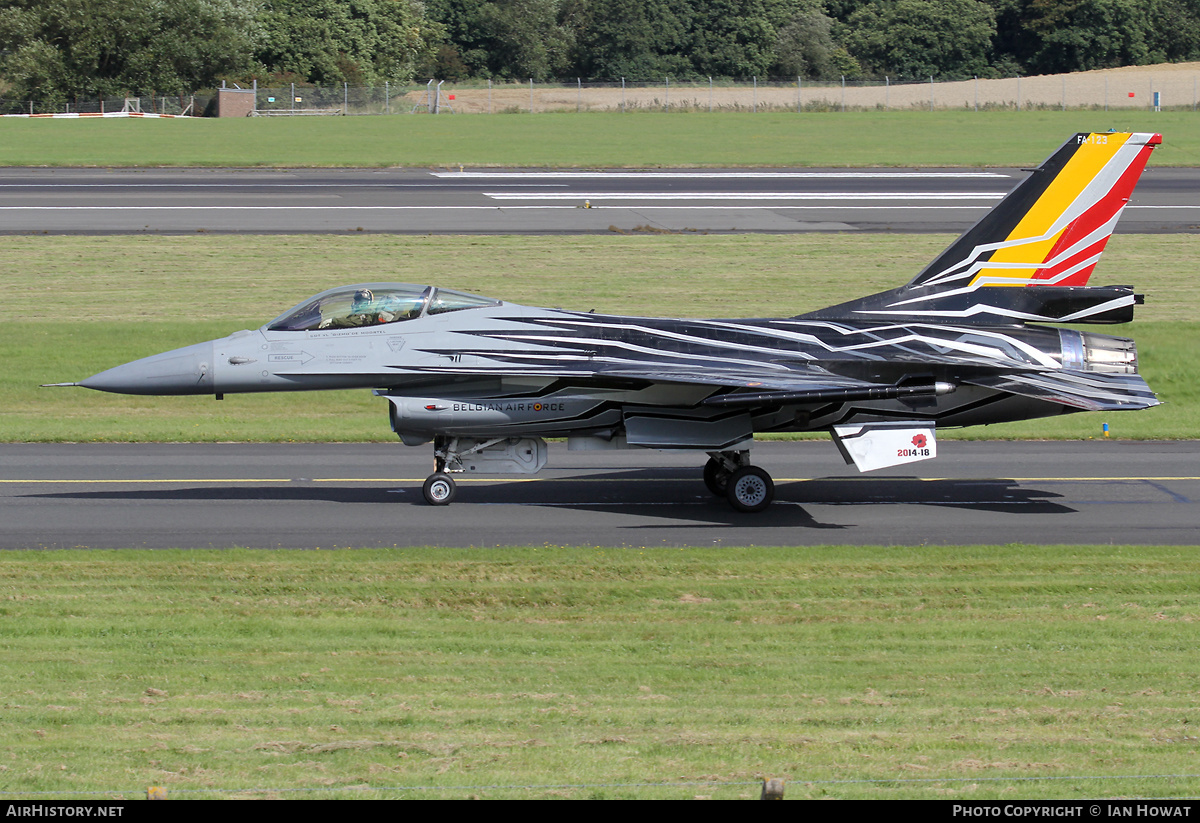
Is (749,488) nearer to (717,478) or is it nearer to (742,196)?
(717,478)

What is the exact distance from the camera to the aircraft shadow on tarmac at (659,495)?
684 inches

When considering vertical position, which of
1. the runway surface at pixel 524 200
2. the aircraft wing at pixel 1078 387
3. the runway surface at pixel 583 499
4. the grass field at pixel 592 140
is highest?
the grass field at pixel 592 140

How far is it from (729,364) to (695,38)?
97.6 meters

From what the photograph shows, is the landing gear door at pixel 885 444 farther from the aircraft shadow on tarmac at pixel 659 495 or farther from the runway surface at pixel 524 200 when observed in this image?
the runway surface at pixel 524 200

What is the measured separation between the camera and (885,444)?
16.8 m

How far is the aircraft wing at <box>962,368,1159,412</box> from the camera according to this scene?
54.1 feet

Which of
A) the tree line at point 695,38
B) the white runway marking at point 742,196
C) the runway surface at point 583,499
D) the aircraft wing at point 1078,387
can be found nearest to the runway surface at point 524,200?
the white runway marking at point 742,196

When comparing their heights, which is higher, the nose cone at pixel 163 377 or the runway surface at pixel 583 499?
the nose cone at pixel 163 377

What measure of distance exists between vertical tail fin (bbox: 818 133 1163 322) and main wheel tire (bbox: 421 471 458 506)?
6634 mm

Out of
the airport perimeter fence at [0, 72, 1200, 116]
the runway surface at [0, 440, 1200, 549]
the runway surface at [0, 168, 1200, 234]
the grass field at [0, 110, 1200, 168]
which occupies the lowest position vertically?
the runway surface at [0, 440, 1200, 549]

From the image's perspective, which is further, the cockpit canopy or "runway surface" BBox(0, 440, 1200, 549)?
the cockpit canopy

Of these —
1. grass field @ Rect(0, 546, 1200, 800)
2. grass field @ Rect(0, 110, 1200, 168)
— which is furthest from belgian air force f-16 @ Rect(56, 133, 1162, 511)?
grass field @ Rect(0, 110, 1200, 168)

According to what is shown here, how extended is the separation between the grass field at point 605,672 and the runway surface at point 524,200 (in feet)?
85.6

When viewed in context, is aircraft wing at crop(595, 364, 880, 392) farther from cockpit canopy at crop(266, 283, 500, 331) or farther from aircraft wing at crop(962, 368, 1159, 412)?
cockpit canopy at crop(266, 283, 500, 331)
